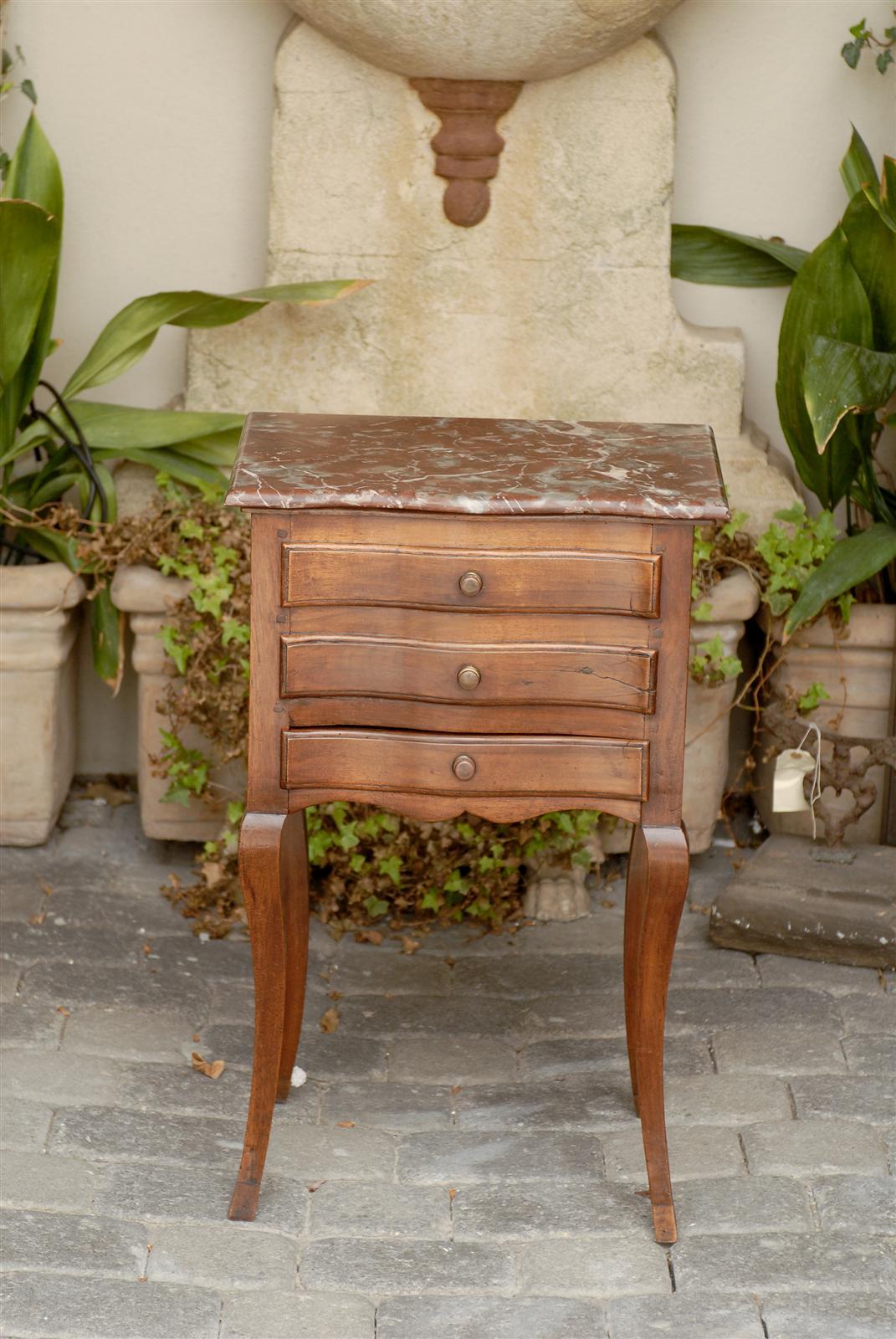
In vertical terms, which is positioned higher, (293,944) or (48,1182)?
(293,944)

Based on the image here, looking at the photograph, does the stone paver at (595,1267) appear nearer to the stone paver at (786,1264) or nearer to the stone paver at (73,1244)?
the stone paver at (786,1264)

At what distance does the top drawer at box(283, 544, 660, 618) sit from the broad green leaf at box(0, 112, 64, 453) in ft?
4.57

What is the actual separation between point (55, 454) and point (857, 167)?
1.77 metres

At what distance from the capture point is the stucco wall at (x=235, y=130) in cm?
334

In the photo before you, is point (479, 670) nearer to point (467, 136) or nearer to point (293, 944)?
point (293, 944)

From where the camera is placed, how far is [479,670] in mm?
2045

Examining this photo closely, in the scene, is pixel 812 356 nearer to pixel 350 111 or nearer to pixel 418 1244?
pixel 350 111

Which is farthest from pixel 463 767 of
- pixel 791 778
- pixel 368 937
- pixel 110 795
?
pixel 110 795

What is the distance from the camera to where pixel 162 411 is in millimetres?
3260

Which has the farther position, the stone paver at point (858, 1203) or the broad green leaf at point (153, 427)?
the broad green leaf at point (153, 427)

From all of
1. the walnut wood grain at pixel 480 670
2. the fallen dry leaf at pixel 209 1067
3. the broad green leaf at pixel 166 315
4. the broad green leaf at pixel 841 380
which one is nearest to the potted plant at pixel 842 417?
the broad green leaf at pixel 841 380

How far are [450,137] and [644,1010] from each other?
1865mm

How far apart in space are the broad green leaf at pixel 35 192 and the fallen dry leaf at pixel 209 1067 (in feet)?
4.44

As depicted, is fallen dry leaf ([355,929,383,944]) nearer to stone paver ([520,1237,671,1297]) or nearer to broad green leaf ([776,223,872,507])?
stone paver ([520,1237,671,1297])
